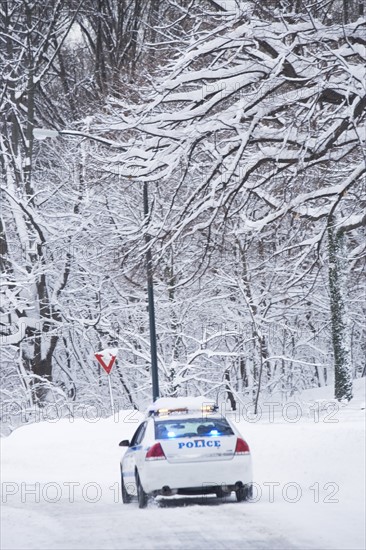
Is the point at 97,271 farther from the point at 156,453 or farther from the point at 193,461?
the point at 193,461

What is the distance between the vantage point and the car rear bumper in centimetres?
1317

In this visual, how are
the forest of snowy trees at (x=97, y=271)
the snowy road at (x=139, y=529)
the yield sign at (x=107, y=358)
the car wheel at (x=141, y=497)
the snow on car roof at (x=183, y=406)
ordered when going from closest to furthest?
the snowy road at (x=139, y=529), the car wheel at (x=141, y=497), the snow on car roof at (x=183, y=406), the yield sign at (x=107, y=358), the forest of snowy trees at (x=97, y=271)

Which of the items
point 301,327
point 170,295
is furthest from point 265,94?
point 301,327

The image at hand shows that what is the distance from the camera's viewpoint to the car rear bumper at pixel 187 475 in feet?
43.2

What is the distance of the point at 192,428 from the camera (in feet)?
45.1

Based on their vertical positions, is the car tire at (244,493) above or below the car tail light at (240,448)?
below

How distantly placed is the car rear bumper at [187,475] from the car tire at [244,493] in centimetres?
19

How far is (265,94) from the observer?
15.3 metres

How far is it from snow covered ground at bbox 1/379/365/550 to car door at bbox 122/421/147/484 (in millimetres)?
458

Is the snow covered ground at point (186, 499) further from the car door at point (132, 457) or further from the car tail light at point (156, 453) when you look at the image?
the car tail light at point (156, 453)

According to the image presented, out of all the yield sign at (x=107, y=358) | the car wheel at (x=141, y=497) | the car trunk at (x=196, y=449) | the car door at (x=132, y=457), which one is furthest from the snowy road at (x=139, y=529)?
the yield sign at (x=107, y=358)

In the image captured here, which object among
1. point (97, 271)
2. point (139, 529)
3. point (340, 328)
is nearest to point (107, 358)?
point (340, 328)

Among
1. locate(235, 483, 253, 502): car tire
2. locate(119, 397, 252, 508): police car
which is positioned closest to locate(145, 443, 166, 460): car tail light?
locate(119, 397, 252, 508): police car

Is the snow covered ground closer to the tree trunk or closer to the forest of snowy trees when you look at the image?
the tree trunk
